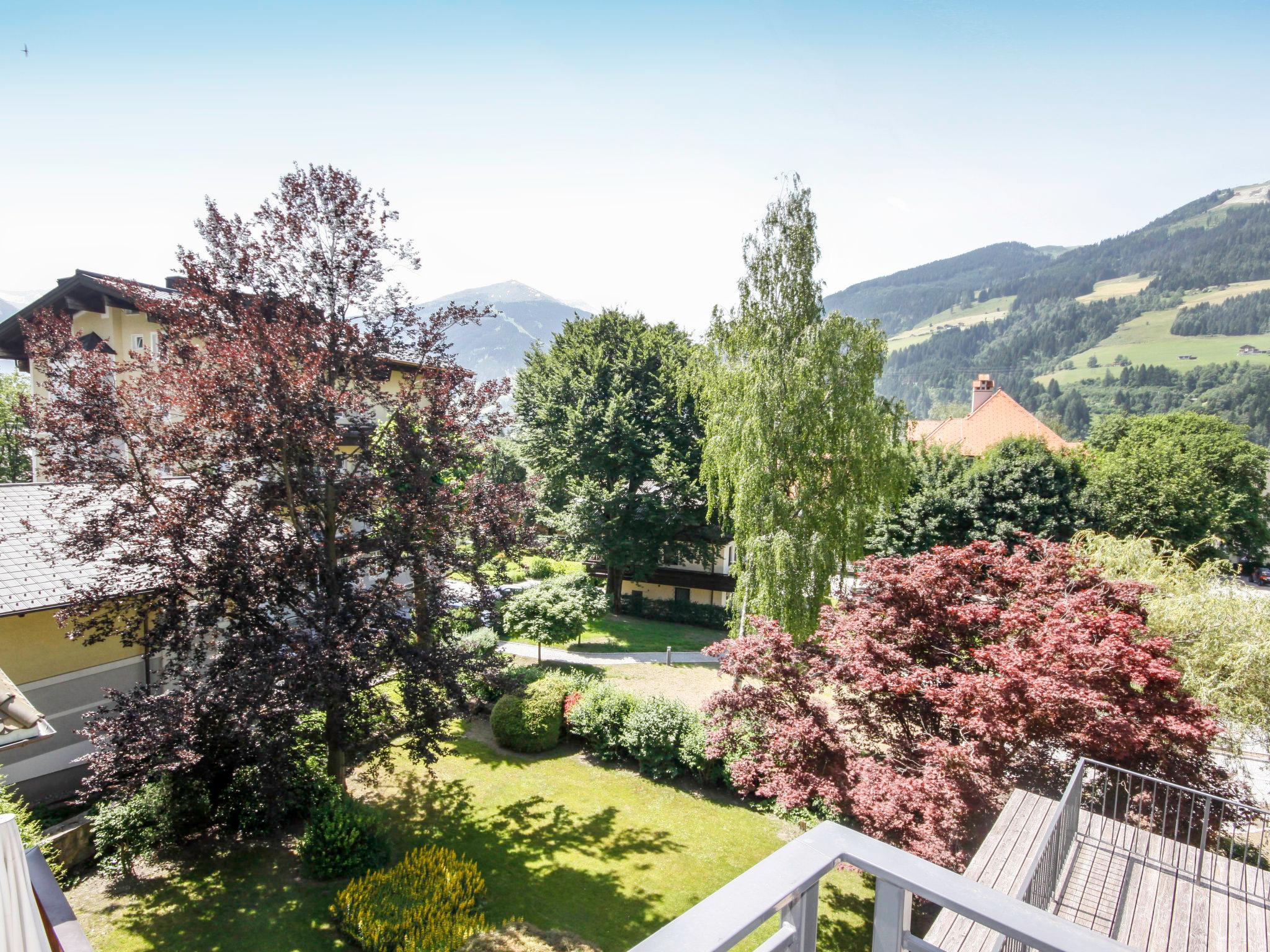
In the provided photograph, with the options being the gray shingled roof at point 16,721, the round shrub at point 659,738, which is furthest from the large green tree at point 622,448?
the gray shingled roof at point 16,721

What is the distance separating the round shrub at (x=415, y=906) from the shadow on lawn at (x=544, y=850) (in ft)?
1.96

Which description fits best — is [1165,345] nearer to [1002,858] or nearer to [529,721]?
[529,721]

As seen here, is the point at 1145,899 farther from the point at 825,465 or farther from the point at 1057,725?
the point at 825,465

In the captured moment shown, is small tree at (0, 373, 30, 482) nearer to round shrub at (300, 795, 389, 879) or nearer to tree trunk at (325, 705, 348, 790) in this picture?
tree trunk at (325, 705, 348, 790)

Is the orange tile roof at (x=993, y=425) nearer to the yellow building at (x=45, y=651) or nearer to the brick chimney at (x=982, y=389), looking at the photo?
the brick chimney at (x=982, y=389)

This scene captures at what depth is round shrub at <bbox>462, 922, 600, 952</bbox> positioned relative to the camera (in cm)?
748

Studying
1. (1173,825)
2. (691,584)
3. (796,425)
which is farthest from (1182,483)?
(1173,825)

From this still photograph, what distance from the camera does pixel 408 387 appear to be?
1114 centimetres

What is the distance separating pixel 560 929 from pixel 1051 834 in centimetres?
658

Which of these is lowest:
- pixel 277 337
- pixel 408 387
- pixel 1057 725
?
pixel 1057 725

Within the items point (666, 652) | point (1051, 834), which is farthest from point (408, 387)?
point (666, 652)

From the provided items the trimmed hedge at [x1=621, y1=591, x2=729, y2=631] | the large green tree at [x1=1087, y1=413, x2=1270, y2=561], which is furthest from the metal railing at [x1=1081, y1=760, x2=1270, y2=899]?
the large green tree at [x1=1087, y1=413, x2=1270, y2=561]

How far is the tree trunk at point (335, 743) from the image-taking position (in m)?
10.6

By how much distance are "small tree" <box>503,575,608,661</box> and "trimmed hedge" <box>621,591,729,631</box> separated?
9.12m
